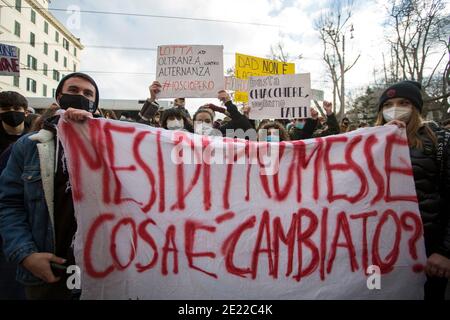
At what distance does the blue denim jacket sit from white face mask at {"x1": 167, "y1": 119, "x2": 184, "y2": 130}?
1489 millimetres

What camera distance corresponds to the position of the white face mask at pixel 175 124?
3.09 meters

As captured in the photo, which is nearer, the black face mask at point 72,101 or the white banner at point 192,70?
the black face mask at point 72,101

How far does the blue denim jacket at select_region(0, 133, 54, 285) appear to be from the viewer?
1629 millimetres

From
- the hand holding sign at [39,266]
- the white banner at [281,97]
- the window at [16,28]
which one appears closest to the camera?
the hand holding sign at [39,266]

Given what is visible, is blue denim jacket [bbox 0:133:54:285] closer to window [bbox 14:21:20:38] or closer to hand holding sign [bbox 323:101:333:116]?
hand holding sign [bbox 323:101:333:116]

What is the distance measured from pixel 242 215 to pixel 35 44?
4083 centimetres

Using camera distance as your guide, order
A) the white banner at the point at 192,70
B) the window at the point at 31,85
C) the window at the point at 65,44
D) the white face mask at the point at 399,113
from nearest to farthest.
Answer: the white face mask at the point at 399,113, the white banner at the point at 192,70, the window at the point at 31,85, the window at the point at 65,44

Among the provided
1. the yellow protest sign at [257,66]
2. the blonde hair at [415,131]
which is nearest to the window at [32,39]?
the yellow protest sign at [257,66]

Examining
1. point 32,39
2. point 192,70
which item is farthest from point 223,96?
point 32,39

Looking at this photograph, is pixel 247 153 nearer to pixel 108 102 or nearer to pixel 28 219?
pixel 28 219

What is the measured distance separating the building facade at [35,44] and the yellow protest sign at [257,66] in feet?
83.7

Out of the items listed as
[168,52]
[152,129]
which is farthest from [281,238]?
[168,52]

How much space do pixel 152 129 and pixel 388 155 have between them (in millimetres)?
1517

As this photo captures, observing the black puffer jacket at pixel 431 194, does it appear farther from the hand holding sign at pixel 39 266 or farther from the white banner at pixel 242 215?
the hand holding sign at pixel 39 266
